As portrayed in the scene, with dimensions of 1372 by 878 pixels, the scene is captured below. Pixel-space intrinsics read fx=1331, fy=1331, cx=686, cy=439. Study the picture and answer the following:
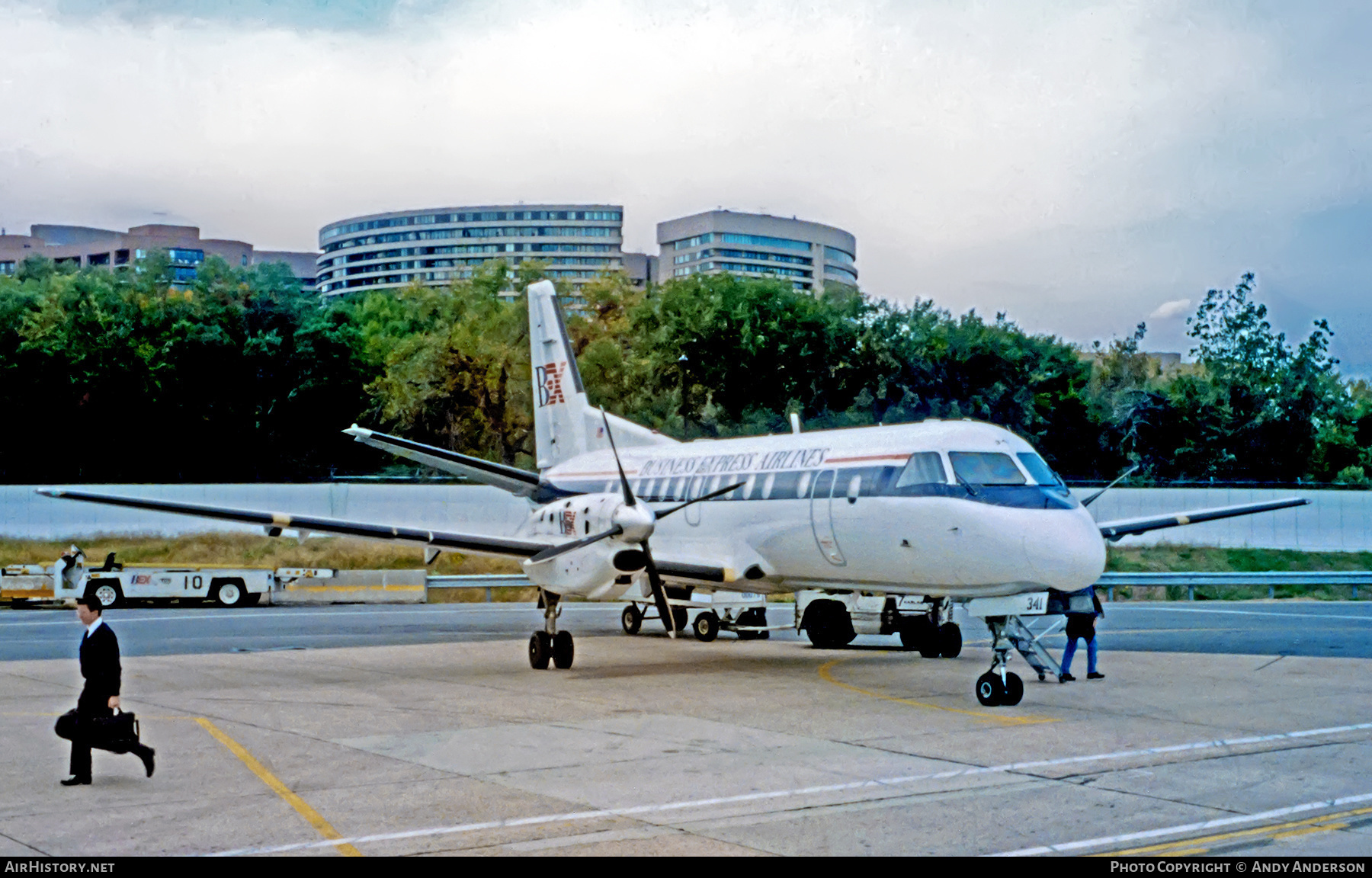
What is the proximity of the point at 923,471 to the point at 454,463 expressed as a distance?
8080 millimetres

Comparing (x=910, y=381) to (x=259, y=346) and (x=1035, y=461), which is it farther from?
(x=1035, y=461)

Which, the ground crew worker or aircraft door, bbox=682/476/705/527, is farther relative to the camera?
aircraft door, bbox=682/476/705/527

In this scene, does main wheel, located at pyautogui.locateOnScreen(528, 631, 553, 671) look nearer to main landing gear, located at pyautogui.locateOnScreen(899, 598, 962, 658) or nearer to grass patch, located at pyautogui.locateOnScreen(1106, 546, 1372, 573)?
main landing gear, located at pyautogui.locateOnScreen(899, 598, 962, 658)

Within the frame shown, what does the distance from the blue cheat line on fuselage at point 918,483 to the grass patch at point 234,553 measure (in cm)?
2413

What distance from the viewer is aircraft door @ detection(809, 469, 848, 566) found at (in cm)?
1981

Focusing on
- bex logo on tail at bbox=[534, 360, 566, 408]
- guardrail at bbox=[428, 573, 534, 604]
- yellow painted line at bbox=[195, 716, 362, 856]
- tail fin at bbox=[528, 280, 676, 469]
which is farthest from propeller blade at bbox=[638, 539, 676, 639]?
guardrail at bbox=[428, 573, 534, 604]

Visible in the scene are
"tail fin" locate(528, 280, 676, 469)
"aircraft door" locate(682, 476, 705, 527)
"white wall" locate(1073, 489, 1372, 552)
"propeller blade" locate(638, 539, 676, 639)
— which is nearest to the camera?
"propeller blade" locate(638, 539, 676, 639)

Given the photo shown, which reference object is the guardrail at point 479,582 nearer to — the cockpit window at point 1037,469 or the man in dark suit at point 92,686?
the cockpit window at point 1037,469

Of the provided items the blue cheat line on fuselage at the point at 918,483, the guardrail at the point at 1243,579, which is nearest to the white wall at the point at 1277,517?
the guardrail at the point at 1243,579

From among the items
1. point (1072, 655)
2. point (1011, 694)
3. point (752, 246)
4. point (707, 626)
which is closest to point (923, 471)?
A: point (1011, 694)

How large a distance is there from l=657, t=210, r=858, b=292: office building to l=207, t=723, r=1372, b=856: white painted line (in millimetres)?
164289

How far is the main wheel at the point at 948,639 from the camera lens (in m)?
23.0

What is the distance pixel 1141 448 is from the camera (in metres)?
57.6

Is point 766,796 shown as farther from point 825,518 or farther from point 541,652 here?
point 541,652
